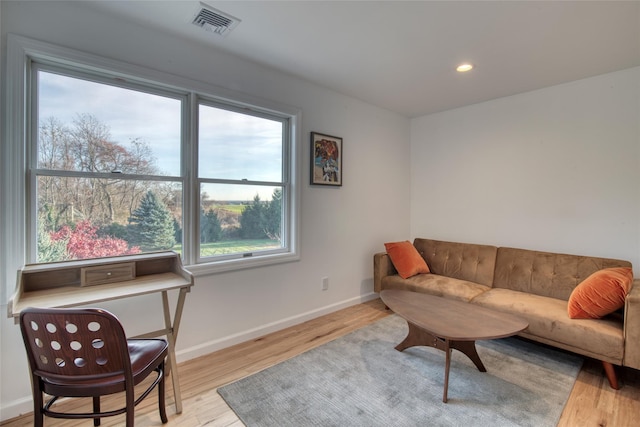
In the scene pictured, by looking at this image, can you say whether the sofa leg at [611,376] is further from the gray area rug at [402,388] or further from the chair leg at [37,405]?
the chair leg at [37,405]

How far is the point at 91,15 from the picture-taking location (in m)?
1.91

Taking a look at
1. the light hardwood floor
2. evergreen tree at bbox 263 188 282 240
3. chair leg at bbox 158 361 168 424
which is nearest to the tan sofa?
the light hardwood floor

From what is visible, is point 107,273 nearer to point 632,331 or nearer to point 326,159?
point 326,159

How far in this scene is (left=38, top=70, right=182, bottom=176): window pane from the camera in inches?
73.3

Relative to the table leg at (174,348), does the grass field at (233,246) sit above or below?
above

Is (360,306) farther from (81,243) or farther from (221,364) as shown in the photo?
(81,243)

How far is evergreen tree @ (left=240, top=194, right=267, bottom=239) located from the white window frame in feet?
0.69

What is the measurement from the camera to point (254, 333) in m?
2.71

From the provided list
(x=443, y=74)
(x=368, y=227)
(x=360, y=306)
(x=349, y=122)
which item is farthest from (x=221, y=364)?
(x=443, y=74)

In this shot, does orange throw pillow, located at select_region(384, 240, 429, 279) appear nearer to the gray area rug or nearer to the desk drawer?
the gray area rug

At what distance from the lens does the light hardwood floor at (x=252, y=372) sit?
169 cm

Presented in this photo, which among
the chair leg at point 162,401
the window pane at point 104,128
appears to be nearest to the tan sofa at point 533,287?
the chair leg at point 162,401

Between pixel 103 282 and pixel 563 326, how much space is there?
3.20 metres

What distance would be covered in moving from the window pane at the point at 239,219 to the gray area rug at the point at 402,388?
1.08 meters
